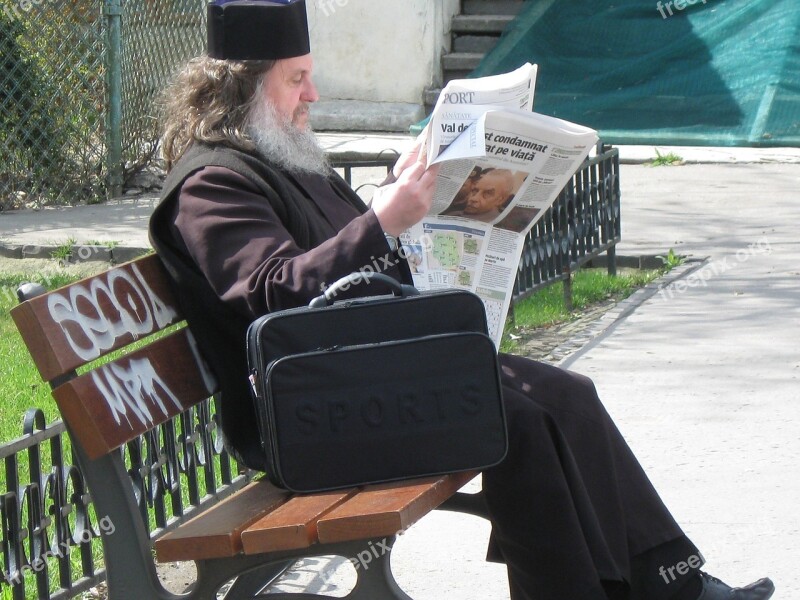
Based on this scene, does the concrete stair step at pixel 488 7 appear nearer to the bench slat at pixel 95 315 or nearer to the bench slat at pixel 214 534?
the bench slat at pixel 95 315

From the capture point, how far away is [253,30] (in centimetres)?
292

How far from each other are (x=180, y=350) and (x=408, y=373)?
679 millimetres

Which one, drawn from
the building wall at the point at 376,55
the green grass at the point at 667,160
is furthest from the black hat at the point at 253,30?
the building wall at the point at 376,55

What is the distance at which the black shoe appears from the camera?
2863mm

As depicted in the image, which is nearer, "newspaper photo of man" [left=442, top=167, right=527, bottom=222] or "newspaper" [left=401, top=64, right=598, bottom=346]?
"newspaper" [left=401, top=64, right=598, bottom=346]

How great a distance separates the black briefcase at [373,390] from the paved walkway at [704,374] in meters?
1.08

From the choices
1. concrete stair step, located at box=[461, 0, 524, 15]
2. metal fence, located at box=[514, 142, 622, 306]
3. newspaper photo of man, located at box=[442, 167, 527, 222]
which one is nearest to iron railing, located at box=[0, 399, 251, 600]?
newspaper photo of man, located at box=[442, 167, 527, 222]

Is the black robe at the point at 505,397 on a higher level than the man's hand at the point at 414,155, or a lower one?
lower

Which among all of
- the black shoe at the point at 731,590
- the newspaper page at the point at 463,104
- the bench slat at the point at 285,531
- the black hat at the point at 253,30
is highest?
the black hat at the point at 253,30

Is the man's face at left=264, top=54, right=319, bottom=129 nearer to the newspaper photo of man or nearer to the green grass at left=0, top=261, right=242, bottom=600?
the newspaper photo of man

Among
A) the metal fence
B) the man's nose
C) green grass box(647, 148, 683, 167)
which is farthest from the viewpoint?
green grass box(647, 148, 683, 167)

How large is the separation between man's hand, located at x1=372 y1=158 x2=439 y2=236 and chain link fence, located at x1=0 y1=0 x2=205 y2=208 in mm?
7004

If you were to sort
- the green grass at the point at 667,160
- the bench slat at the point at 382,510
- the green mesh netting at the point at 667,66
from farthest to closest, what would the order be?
the green mesh netting at the point at 667,66
the green grass at the point at 667,160
the bench slat at the point at 382,510

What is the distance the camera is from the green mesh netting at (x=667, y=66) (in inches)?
450
